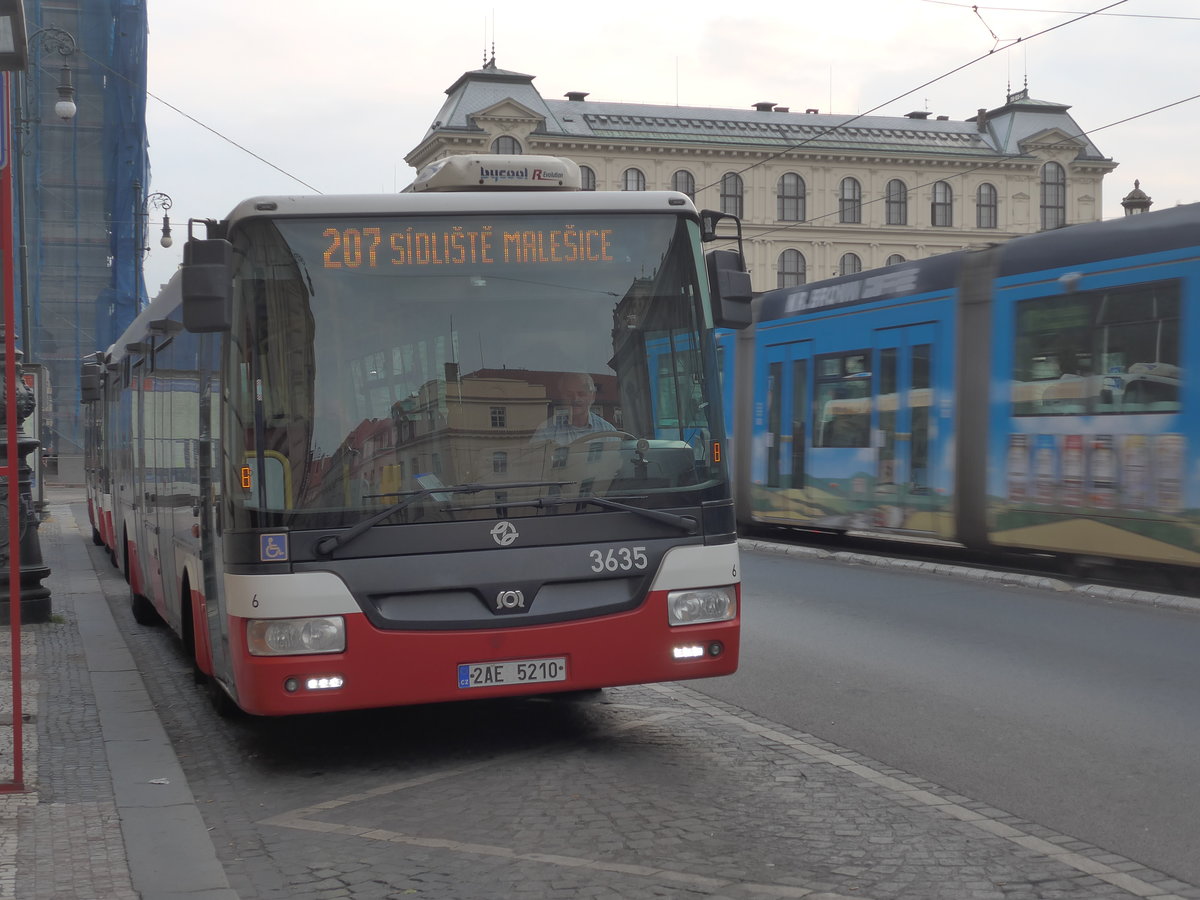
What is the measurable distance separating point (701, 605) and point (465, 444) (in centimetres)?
133

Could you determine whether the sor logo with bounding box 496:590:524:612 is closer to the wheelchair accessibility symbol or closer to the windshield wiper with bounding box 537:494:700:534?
the windshield wiper with bounding box 537:494:700:534

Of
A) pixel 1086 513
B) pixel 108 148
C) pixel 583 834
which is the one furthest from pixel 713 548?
pixel 108 148

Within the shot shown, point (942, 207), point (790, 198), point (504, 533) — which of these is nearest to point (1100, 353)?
point (504, 533)

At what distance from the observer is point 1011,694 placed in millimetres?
8500

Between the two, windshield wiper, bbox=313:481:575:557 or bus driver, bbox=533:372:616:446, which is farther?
bus driver, bbox=533:372:616:446

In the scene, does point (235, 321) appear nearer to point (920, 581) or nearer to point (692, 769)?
point (692, 769)

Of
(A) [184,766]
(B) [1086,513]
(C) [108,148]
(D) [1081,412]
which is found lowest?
(A) [184,766]

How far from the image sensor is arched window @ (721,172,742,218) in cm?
7586

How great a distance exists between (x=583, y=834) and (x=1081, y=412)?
364 inches

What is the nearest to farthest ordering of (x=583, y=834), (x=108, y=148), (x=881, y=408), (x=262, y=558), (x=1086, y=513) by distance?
(x=583, y=834), (x=262, y=558), (x=1086, y=513), (x=881, y=408), (x=108, y=148)

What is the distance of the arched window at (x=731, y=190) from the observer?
249ft

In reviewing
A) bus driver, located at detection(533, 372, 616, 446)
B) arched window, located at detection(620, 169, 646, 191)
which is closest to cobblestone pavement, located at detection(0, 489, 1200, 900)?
bus driver, located at detection(533, 372, 616, 446)

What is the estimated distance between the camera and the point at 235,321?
22.1 ft

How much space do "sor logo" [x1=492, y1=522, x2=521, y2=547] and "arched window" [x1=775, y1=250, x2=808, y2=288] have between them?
70846 millimetres
